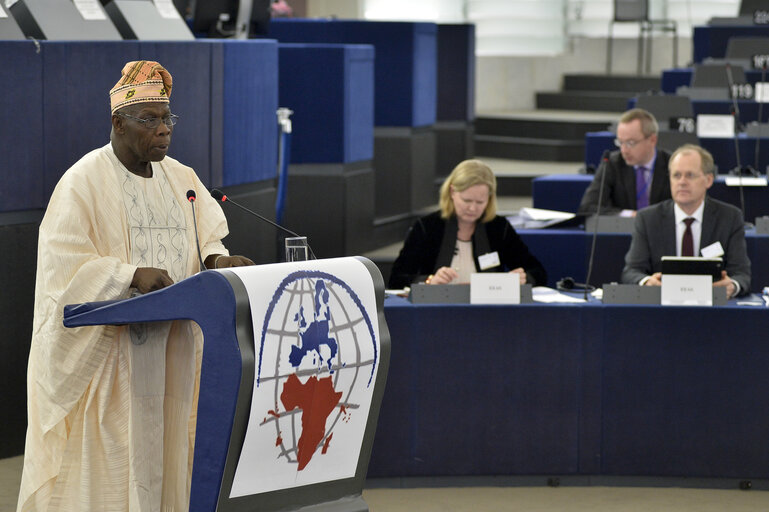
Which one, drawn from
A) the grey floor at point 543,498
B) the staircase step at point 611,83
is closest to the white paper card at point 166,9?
the grey floor at point 543,498

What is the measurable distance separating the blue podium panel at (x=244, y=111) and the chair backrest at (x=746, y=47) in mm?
5802

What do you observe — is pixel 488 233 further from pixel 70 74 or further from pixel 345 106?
pixel 345 106

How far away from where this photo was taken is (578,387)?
435 centimetres

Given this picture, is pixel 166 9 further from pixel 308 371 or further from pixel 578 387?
pixel 308 371

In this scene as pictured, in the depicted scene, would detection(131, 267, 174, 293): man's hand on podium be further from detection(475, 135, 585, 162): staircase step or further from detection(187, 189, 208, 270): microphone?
detection(475, 135, 585, 162): staircase step

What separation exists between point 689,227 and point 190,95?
2004 millimetres

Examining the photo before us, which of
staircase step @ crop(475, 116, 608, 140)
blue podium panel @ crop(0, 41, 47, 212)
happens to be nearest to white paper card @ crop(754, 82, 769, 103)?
staircase step @ crop(475, 116, 608, 140)

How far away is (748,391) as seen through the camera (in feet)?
14.2

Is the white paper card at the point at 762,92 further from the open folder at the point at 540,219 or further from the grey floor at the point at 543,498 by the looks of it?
the grey floor at the point at 543,498

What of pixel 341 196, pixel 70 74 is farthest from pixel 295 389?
pixel 341 196

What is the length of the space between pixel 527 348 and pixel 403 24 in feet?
14.9

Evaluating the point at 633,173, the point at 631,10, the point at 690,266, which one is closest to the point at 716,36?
the point at 631,10

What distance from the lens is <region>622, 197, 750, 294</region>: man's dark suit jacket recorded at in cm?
489

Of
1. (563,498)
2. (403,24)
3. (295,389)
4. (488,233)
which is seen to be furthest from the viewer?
(403,24)
